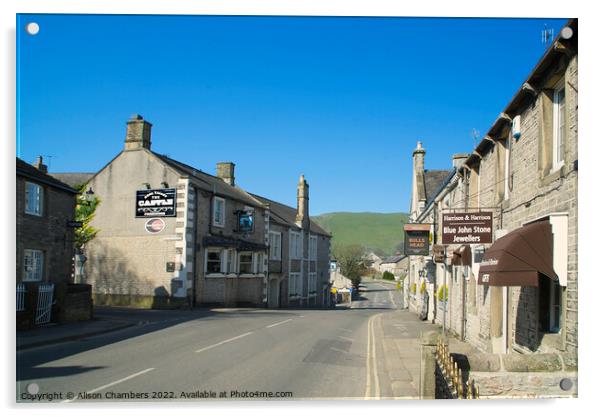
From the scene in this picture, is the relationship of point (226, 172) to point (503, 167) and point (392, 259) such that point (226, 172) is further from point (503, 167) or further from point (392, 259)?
point (392, 259)

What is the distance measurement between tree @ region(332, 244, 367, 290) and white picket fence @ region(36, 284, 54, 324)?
67602mm

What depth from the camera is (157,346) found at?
13.3 meters

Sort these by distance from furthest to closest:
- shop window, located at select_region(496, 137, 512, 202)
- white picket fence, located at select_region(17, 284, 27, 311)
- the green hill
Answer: the green hill → white picket fence, located at select_region(17, 284, 27, 311) → shop window, located at select_region(496, 137, 512, 202)

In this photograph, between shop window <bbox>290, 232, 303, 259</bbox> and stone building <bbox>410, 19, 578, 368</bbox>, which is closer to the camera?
stone building <bbox>410, 19, 578, 368</bbox>

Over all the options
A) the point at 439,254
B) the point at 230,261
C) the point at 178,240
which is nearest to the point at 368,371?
the point at 439,254

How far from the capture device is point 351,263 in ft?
278

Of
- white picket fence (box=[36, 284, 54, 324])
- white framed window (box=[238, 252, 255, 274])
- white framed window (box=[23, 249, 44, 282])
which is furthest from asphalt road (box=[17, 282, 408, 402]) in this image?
white framed window (box=[238, 252, 255, 274])

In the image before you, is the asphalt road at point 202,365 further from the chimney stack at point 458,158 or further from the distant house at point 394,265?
the distant house at point 394,265

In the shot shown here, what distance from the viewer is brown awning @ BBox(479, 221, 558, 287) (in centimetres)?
830

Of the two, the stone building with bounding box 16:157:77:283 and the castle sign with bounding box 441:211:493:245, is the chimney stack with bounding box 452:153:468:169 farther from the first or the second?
the stone building with bounding box 16:157:77:283

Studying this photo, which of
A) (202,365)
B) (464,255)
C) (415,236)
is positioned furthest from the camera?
(415,236)

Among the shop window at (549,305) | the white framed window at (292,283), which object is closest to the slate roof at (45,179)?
the shop window at (549,305)

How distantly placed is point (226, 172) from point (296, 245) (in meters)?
9.57

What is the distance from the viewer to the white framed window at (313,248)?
50531 mm
